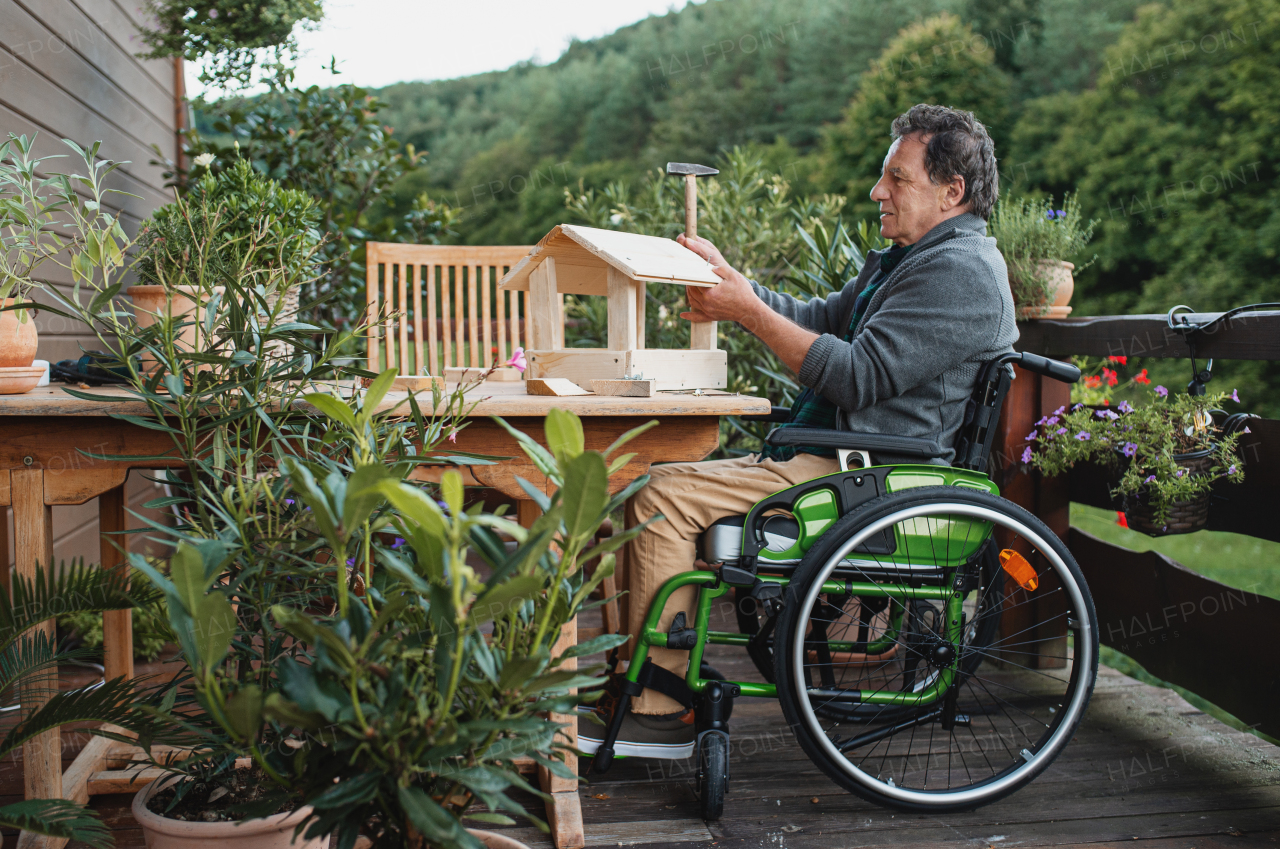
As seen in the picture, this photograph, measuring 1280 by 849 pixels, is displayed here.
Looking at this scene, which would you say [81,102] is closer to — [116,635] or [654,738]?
[116,635]

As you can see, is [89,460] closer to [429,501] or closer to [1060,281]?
[429,501]

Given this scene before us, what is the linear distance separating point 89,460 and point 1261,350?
6.90 feet

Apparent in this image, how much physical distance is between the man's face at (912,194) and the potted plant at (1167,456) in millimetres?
578

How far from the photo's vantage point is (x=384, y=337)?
Result: 253 centimetres

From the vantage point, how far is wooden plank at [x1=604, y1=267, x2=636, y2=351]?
1.57 metres

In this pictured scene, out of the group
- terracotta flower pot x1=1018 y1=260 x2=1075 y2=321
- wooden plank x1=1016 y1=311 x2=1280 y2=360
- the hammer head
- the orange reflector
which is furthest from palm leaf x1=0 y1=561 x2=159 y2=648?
terracotta flower pot x1=1018 y1=260 x2=1075 y2=321

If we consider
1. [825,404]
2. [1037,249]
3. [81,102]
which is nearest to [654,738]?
[825,404]

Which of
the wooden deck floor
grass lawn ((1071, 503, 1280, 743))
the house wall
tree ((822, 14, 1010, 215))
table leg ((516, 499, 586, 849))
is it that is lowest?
grass lawn ((1071, 503, 1280, 743))

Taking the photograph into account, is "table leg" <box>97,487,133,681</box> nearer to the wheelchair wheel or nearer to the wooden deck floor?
the wooden deck floor

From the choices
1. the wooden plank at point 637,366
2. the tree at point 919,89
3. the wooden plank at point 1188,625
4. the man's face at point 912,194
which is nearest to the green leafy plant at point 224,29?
the wooden plank at point 637,366

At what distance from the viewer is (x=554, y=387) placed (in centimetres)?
152

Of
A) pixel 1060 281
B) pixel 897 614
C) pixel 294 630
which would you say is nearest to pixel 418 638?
pixel 294 630

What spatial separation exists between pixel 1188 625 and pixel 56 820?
6.86 ft

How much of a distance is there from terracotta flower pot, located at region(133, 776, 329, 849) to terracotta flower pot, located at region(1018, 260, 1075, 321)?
2070 mm
